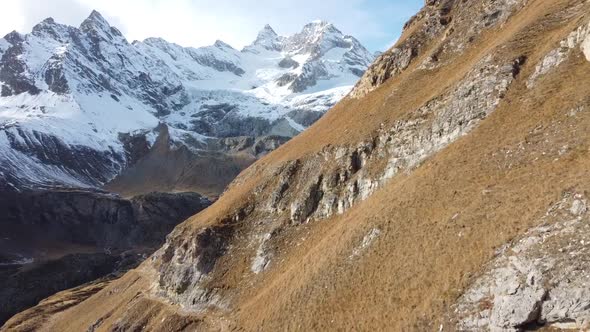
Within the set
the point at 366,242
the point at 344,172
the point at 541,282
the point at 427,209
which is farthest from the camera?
the point at 344,172

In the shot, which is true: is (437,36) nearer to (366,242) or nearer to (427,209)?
(427,209)

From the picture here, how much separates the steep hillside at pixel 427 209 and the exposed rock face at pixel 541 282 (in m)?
0.07

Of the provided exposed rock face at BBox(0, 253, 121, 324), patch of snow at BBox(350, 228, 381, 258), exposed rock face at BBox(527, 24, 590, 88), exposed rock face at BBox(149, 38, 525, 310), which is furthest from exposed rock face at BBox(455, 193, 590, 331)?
exposed rock face at BBox(0, 253, 121, 324)

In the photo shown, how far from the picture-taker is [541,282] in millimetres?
24438

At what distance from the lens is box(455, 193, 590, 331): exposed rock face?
23000mm

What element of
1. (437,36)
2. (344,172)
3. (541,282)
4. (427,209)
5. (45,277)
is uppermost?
(437,36)

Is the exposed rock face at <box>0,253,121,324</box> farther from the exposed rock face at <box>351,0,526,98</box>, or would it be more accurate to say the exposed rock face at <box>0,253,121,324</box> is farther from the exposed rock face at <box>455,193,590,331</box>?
the exposed rock face at <box>455,193,590,331</box>

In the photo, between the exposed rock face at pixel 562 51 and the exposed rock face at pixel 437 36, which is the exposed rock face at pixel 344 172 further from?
the exposed rock face at pixel 437 36

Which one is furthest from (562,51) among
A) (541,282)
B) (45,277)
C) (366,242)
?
(45,277)

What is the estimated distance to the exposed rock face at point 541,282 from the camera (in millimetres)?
23000

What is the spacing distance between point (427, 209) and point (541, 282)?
12493 mm

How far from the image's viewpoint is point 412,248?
34438mm

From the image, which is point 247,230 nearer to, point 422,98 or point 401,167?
point 401,167

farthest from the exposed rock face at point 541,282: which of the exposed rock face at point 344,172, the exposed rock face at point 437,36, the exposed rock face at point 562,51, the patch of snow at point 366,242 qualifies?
the exposed rock face at point 437,36
